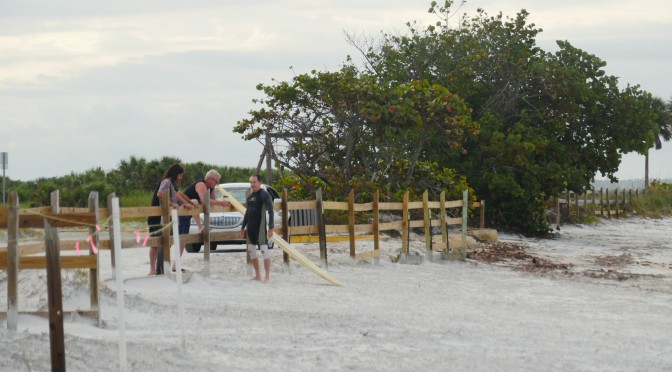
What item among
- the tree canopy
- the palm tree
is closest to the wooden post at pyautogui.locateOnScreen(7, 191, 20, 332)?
the tree canopy

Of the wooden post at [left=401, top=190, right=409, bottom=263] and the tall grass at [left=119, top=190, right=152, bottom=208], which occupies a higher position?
the tall grass at [left=119, top=190, right=152, bottom=208]

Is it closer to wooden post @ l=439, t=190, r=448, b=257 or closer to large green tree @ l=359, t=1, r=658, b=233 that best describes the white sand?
wooden post @ l=439, t=190, r=448, b=257

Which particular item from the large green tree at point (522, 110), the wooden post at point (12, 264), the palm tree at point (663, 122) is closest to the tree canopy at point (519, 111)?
the large green tree at point (522, 110)

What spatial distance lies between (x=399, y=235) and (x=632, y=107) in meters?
12.6

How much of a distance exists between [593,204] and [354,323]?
4025cm

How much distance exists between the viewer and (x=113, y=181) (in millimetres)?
41188

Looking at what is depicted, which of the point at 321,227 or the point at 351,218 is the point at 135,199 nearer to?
the point at 351,218

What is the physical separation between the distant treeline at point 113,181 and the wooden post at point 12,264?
90.0 ft

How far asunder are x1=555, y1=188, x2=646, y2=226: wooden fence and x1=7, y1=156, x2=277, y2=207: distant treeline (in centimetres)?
1383

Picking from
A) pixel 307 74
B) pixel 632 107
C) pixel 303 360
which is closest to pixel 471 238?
pixel 307 74

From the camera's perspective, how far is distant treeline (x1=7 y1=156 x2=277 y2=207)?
37969 millimetres

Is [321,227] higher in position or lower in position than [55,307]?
higher

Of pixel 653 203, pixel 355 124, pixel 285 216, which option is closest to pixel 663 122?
pixel 653 203

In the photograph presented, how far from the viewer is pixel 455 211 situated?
33.8m
